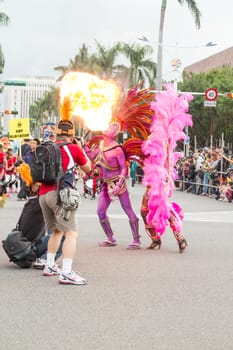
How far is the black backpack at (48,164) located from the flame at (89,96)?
1298mm

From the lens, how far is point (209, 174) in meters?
26.2

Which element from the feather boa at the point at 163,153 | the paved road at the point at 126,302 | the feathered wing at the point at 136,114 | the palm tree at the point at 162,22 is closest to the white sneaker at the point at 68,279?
the paved road at the point at 126,302

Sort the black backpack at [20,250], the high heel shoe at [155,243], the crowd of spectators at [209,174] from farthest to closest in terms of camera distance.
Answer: the crowd of spectators at [209,174]
the high heel shoe at [155,243]
the black backpack at [20,250]

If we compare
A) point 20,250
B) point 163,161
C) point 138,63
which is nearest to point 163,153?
point 163,161

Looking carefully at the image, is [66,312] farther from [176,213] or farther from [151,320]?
[176,213]

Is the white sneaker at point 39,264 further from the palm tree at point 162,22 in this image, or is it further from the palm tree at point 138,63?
the palm tree at point 138,63

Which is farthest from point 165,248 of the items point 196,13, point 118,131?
point 196,13

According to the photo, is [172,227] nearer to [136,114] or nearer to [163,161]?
[163,161]

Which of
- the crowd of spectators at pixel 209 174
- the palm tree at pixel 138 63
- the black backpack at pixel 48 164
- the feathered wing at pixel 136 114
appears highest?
the palm tree at pixel 138 63

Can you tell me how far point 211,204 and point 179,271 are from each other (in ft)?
43.8

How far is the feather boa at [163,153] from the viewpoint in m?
10.6

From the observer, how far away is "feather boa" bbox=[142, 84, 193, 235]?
10.6 metres

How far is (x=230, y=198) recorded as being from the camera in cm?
2331

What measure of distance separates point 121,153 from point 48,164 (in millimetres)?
2884
